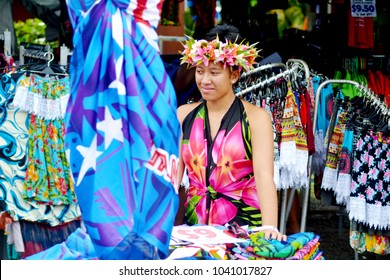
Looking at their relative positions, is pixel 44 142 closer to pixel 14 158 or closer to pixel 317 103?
pixel 14 158

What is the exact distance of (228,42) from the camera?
12.2 ft

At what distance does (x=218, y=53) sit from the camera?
11.6ft

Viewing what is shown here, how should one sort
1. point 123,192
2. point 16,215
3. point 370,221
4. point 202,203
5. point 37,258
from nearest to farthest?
point 123,192 → point 37,258 → point 202,203 → point 16,215 → point 370,221

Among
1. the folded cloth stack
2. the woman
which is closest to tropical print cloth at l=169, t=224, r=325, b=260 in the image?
the folded cloth stack

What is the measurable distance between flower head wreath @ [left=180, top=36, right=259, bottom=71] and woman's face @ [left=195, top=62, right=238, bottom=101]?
0.03m

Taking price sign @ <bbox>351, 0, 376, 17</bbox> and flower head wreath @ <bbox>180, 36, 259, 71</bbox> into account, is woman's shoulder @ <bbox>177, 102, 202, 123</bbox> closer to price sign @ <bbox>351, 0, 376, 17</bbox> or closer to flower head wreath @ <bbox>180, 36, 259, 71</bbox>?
flower head wreath @ <bbox>180, 36, 259, 71</bbox>

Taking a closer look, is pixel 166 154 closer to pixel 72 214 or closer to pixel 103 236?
pixel 103 236

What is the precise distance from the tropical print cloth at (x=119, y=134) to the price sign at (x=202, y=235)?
329 millimetres

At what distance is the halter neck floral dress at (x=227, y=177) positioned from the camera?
360 cm

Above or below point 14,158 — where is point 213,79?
above

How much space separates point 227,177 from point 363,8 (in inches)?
179

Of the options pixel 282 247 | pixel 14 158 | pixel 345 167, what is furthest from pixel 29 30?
pixel 282 247
